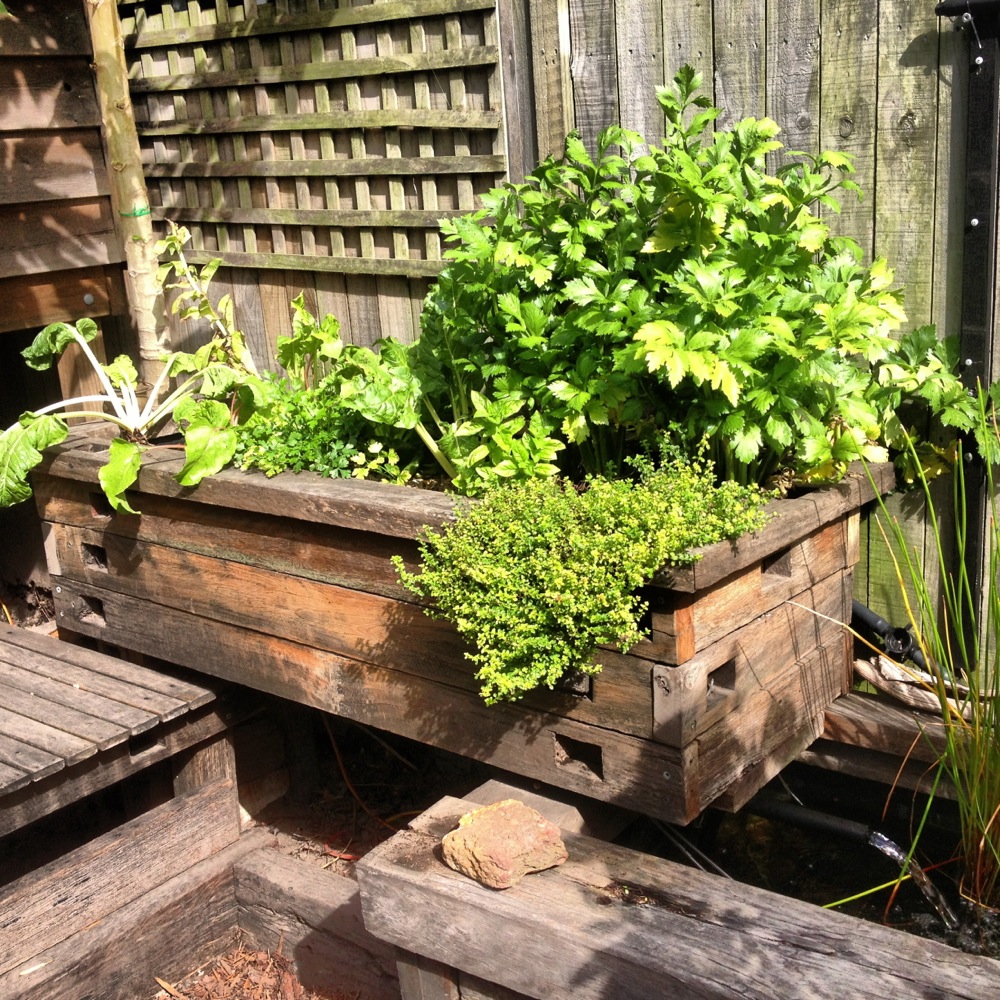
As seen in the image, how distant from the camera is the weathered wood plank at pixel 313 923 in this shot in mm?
3287

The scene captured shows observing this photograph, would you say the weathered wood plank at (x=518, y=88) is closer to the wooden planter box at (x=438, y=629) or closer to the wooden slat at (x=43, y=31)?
the wooden planter box at (x=438, y=629)

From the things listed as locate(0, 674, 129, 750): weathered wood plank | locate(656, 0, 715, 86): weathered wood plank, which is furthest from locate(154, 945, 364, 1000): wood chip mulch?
locate(656, 0, 715, 86): weathered wood plank

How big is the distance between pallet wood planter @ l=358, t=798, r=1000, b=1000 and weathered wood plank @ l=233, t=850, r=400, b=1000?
0.69 metres

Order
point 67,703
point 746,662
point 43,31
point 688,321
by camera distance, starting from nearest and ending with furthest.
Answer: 1. point 688,321
2. point 746,662
3. point 67,703
4. point 43,31

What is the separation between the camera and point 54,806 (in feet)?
10.6

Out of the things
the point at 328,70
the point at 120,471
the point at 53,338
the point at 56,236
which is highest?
the point at 328,70

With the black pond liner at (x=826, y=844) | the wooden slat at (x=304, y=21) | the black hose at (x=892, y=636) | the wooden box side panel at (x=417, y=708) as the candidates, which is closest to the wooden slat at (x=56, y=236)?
the wooden slat at (x=304, y=21)

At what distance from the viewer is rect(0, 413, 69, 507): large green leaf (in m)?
3.51

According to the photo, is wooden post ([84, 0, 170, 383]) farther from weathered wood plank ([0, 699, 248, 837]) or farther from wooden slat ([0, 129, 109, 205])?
weathered wood plank ([0, 699, 248, 837])

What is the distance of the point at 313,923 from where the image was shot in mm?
3426

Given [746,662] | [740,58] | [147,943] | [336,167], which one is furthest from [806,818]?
[336,167]

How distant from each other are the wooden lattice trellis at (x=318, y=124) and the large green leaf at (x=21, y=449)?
4.19ft

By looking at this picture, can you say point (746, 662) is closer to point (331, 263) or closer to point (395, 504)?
point (395, 504)

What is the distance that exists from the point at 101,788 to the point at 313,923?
2.57ft
